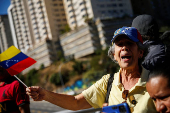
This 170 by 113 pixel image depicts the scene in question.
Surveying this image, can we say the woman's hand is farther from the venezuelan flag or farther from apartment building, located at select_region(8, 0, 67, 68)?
apartment building, located at select_region(8, 0, 67, 68)

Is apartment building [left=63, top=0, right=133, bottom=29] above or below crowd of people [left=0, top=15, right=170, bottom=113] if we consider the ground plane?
above

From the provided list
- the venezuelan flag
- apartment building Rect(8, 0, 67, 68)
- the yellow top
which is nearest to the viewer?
the yellow top

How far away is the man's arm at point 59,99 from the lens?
2281 mm

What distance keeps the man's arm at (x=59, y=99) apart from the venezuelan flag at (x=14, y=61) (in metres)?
0.73

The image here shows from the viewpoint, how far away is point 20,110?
3.00 m

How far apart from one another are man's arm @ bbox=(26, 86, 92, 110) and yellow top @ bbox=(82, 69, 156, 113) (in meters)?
0.08

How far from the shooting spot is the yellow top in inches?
77.9

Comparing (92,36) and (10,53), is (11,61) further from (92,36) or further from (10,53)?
(92,36)

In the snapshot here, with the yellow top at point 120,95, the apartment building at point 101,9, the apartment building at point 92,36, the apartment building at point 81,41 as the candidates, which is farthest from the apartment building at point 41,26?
the yellow top at point 120,95

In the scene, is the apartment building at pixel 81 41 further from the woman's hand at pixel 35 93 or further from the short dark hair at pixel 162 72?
the short dark hair at pixel 162 72

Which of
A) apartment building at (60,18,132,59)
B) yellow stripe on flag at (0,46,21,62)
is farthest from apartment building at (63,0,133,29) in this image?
yellow stripe on flag at (0,46,21,62)

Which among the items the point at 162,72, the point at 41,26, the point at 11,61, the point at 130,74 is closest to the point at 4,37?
the point at 41,26

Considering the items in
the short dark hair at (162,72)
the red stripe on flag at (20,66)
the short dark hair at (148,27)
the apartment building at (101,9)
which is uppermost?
the apartment building at (101,9)

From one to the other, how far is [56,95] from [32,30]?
84.9 m
